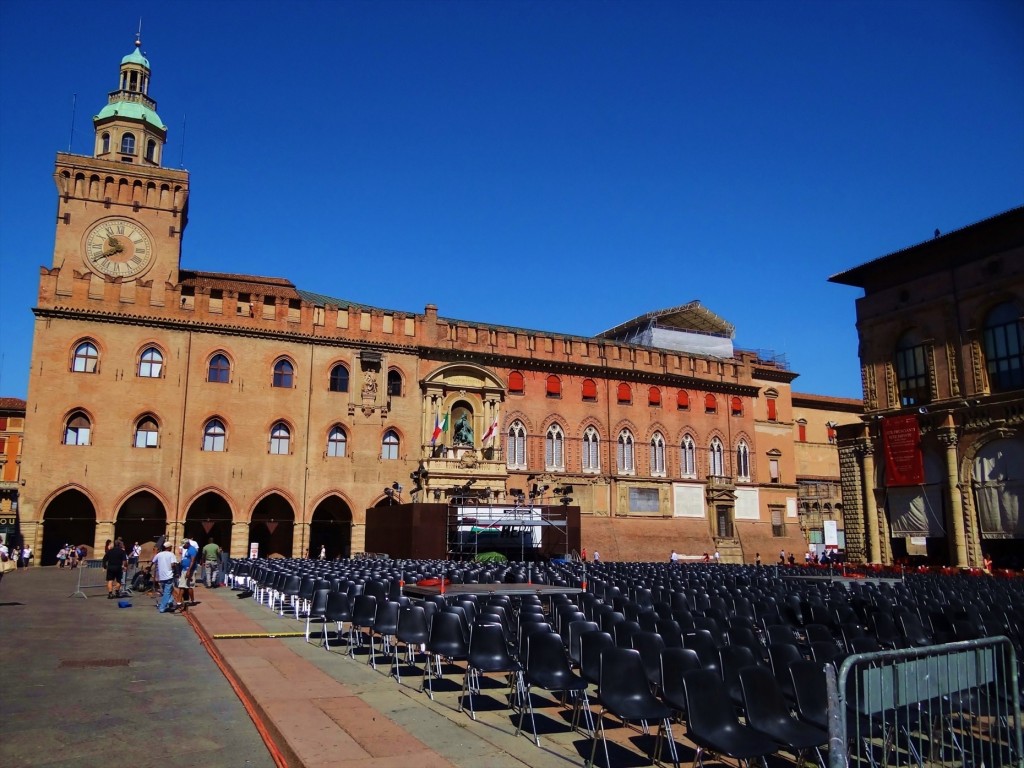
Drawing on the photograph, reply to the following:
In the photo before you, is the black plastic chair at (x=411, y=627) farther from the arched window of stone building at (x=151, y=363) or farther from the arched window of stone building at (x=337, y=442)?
the arched window of stone building at (x=151, y=363)

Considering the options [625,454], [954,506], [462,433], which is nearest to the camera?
[954,506]

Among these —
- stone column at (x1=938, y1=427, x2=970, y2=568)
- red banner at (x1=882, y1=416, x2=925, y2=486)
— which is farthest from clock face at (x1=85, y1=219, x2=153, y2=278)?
stone column at (x1=938, y1=427, x2=970, y2=568)

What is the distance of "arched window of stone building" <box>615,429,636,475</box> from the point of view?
4728cm

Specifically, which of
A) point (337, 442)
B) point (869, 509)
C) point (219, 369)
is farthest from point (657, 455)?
point (219, 369)

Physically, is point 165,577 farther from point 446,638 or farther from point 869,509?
point 869,509

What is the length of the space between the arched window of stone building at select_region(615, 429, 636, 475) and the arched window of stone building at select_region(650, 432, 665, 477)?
1448mm

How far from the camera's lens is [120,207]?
38375mm

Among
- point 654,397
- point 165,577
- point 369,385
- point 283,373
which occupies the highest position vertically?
point 654,397

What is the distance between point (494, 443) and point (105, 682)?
33.2 meters

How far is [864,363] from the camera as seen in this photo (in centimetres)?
3981

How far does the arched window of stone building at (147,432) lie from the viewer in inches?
1419

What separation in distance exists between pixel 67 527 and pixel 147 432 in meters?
8.28

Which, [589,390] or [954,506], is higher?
[589,390]

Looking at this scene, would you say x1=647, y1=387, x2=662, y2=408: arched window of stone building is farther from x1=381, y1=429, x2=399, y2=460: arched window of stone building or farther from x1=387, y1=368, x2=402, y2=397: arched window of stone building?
x1=381, y1=429, x2=399, y2=460: arched window of stone building
